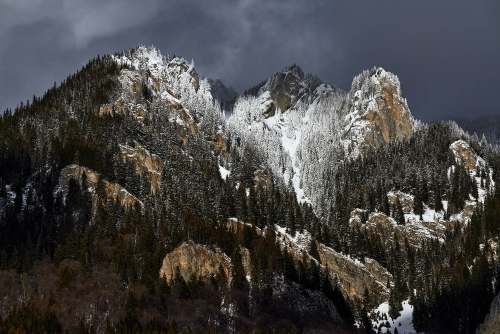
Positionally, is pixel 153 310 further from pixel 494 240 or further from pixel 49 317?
pixel 494 240

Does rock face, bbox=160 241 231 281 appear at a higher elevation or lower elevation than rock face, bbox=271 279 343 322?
higher

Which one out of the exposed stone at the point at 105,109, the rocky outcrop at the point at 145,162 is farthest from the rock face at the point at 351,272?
the exposed stone at the point at 105,109

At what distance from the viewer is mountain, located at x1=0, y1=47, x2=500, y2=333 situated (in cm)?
11069

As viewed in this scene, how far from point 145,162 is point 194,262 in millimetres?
56993

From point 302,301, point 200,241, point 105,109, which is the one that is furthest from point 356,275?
point 105,109

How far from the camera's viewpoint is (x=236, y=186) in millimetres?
186000

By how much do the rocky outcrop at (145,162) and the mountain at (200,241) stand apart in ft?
1.87

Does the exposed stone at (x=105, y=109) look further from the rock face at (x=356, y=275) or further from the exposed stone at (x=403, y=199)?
the exposed stone at (x=403, y=199)

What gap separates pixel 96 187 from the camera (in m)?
150

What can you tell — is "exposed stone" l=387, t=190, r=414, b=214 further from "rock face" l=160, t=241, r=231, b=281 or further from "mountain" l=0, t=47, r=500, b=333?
"rock face" l=160, t=241, r=231, b=281

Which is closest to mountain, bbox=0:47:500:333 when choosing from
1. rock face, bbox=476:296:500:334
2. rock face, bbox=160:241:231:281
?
rock face, bbox=160:241:231:281

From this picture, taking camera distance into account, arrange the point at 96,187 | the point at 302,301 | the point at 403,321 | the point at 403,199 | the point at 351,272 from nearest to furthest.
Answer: the point at 302,301, the point at 403,321, the point at 96,187, the point at 351,272, the point at 403,199

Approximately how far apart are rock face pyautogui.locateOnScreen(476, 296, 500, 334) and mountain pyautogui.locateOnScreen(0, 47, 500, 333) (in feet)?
20.2

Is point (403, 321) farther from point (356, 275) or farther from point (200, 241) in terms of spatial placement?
point (200, 241)
